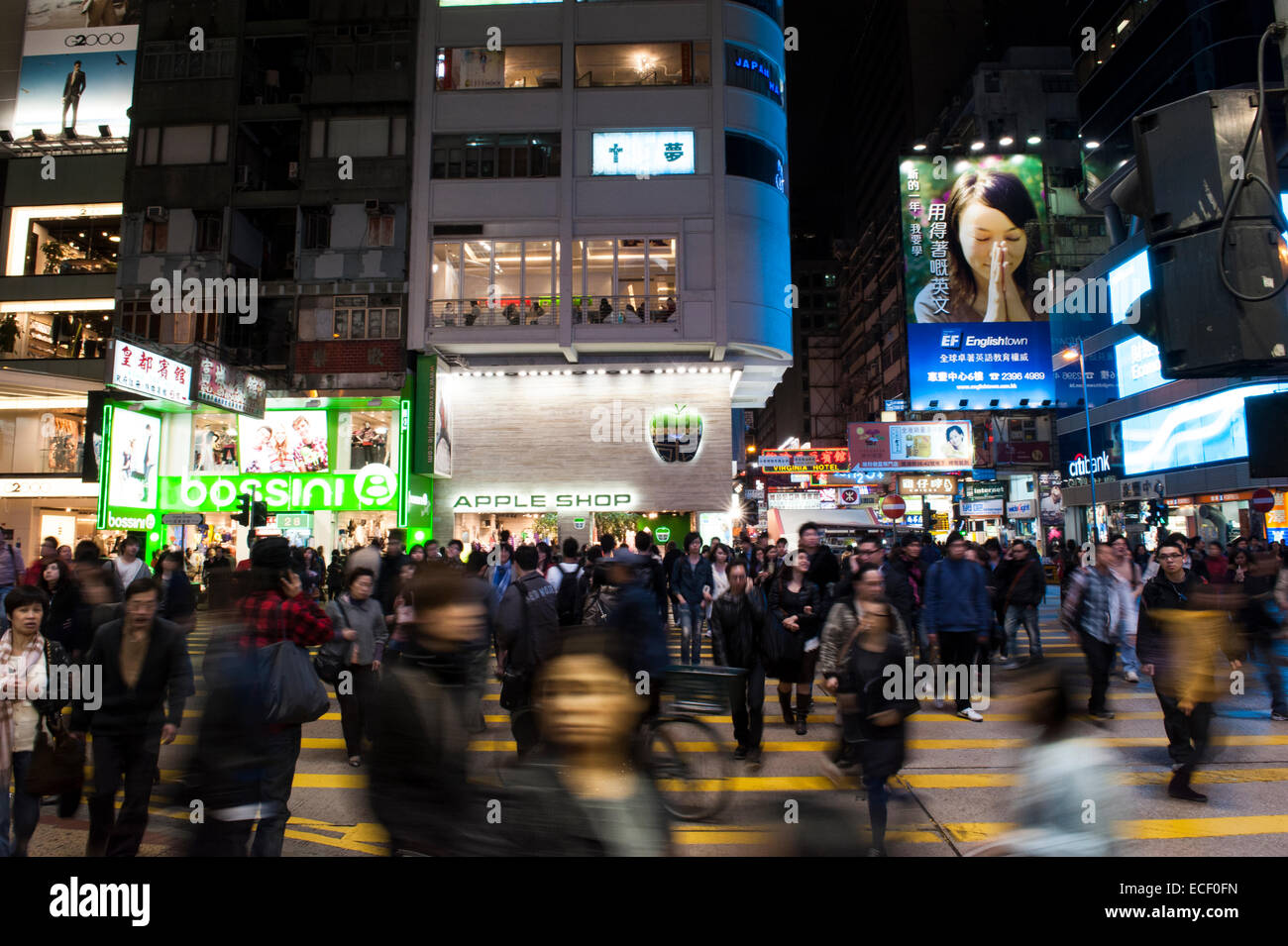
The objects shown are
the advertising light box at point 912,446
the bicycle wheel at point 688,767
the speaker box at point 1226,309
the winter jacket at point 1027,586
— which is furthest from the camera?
the advertising light box at point 912,446

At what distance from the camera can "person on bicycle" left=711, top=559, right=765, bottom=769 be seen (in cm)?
740

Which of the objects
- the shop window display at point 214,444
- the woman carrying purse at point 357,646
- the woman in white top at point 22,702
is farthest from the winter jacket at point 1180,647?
the shop window display at point 214,444

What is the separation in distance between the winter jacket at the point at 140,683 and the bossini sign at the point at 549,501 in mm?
21810

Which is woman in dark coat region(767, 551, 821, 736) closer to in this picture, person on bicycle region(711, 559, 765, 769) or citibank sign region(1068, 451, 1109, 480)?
person on bicycle region(711, 559, 765, 769)

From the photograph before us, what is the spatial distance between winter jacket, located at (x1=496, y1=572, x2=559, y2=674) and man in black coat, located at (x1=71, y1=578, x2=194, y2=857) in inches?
114

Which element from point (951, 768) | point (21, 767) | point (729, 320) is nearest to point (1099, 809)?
point (951, 768)

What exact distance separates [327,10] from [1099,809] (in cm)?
3301

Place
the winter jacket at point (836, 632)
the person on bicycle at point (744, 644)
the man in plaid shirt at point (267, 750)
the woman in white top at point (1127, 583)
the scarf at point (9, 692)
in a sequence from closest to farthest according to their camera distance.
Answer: the man in plaid shirt at point (267, 750), the scarf at point (9, 692), the winter jacket at point (836, 632), the person on bicycle at point (744, 644), the woman in white top at point (1127, 583)

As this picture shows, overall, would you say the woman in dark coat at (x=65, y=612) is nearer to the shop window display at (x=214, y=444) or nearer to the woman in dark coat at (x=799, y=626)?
the woman in dark coat at (x=799, y=626)

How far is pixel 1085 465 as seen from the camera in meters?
36.1

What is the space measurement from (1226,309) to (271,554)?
466 cm

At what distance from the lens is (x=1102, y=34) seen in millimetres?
35344

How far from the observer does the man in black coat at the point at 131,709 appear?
4.27 meters
